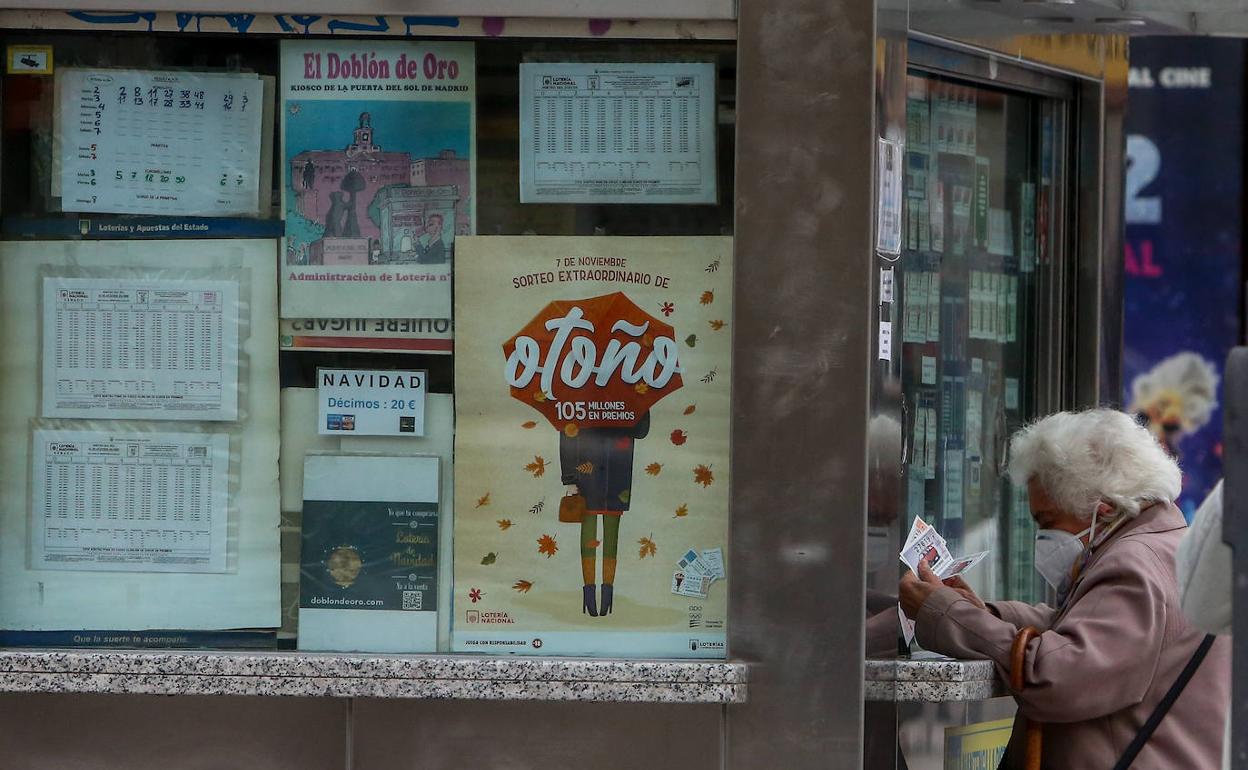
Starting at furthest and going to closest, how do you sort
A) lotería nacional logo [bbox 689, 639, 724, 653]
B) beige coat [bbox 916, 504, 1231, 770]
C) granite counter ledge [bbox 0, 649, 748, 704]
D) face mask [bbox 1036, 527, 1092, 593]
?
face mask [bbox 1036, 527, 1092, 593]
lotería nacional logo [bbox 689, 639, 724, 653]
granite counter ledge [bbox 0, 649, 748, 704]
beige coat [bbox 916, 504, 1231, 770]

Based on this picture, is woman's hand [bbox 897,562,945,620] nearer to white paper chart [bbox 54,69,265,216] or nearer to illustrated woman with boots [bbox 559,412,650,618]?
illustrated woman with boots [bbox 559,412,650,618]

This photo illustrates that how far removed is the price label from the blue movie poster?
6375 mm

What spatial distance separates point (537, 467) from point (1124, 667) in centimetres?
156

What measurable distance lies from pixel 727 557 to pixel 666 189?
975 millimetres

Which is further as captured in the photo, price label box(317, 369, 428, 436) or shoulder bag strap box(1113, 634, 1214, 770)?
price label box(317, 369, 428, 436)

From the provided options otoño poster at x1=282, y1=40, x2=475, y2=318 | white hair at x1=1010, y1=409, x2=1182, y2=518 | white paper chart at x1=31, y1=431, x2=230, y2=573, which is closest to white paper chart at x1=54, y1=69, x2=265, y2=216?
otoño poster at x1=282, y1=40, x2=475, y2=318

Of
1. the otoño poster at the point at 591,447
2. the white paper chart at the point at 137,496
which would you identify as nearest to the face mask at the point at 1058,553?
the otoño poster at the point at 591,447

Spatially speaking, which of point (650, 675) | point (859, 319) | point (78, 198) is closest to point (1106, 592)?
point (859, 319)

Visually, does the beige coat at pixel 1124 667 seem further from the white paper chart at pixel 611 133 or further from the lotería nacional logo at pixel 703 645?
the white paper chart at pixel 611 133

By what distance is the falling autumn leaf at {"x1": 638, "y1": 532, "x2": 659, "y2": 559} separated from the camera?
394 cm

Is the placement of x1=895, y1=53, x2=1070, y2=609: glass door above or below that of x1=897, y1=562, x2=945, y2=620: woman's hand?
above

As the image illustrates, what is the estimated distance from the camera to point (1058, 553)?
4.03 metres

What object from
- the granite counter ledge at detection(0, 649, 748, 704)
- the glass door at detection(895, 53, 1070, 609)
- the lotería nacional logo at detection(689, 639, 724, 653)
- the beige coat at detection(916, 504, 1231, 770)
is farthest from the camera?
the glass door at detection(895, 53, 1070, 609)

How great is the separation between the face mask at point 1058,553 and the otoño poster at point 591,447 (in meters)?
0.90
